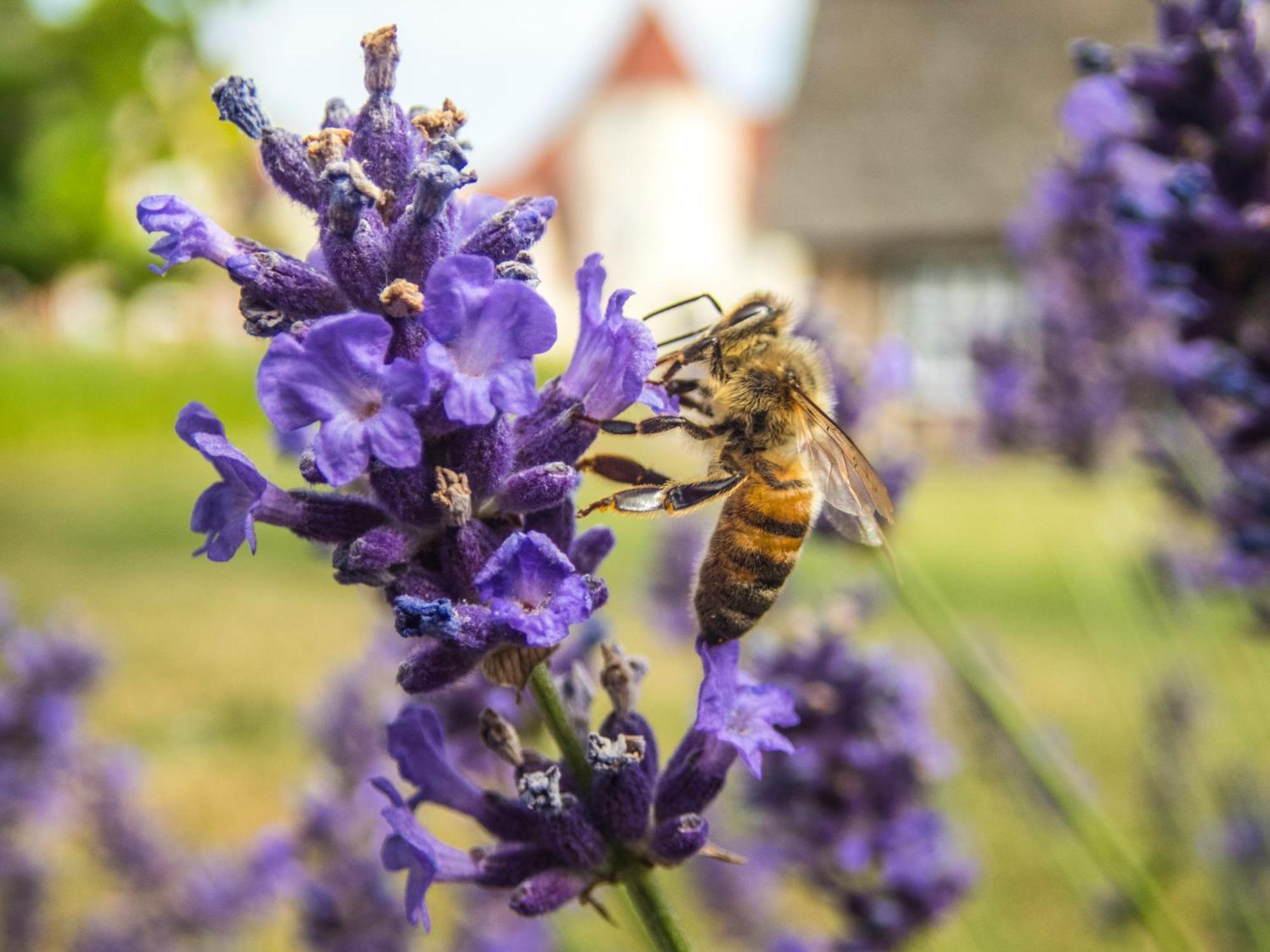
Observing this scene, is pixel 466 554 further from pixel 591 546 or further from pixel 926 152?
pixel 926 152

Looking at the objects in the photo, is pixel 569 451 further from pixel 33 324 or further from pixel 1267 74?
pixel 33 324

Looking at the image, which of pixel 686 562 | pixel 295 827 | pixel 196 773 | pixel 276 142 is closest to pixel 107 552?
pixel 196 773

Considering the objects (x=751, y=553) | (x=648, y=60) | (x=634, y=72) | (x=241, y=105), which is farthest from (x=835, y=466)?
(x=648, y=60)

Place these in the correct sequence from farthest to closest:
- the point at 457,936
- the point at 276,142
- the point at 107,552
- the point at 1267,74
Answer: the point at 107,552
the point at 457,936
the point at 1267,74
the point at 276,142

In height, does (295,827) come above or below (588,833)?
below

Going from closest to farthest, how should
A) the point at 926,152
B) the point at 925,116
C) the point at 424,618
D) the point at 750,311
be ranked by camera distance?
the point at 424,618 → the point at 750,311 → the point at 926,152 → the point at 925,116
